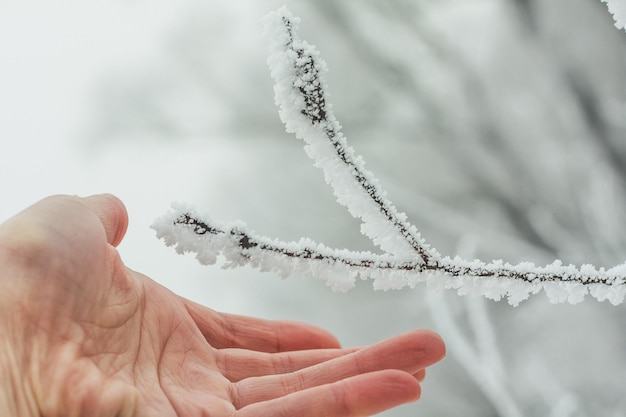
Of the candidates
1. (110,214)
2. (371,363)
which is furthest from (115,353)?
(371,363)

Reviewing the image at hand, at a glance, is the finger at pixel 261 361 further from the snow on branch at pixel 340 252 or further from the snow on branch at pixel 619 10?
the snow on branch at pixel 619 10

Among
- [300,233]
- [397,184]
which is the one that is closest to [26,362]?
[300,233]

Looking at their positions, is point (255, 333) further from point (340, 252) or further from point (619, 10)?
point (619, 10)

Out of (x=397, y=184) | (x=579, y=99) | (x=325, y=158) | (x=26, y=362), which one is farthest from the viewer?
(x=397, y=184)

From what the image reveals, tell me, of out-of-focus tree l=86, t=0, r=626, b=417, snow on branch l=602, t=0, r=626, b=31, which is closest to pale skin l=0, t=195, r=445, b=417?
snow on branch l=602, t=0, r=626, b=31

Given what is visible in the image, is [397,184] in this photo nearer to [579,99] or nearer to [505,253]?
[505,253]

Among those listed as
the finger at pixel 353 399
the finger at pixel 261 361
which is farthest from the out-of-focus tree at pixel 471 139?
the finger at pixel 353 399

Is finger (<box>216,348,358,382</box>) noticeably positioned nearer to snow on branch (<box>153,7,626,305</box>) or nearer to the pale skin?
the pale skin
